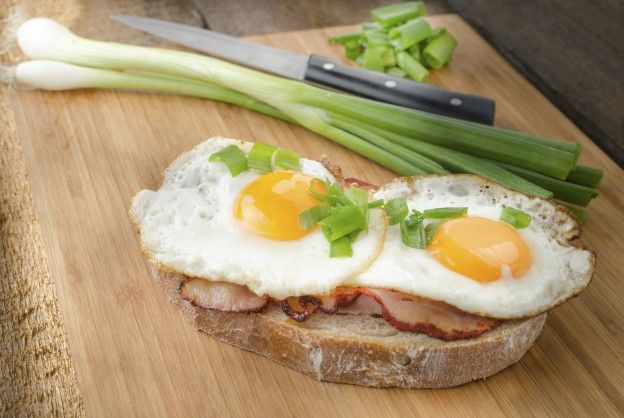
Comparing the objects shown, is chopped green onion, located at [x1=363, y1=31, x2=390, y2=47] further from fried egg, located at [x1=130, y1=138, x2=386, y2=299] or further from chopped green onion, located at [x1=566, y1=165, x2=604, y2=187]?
fried egg, located at [x1=130, y1=138, x2=386, y2=299]

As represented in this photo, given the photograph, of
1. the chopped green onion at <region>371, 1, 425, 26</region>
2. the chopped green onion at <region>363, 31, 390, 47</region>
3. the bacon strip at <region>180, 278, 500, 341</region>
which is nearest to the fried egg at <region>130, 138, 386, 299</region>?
the bacon strip at <region>180, 278, 500, 341</region>

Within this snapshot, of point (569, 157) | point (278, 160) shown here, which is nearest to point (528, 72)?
point (569, 157)

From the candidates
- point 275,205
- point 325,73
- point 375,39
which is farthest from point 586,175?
point 275,205

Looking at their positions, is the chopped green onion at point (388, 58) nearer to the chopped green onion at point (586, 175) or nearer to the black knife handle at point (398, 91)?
the black knife handle at point (398, 91)

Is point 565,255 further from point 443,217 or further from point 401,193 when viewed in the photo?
point 401,193

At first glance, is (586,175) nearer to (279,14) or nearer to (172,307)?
(172,307)

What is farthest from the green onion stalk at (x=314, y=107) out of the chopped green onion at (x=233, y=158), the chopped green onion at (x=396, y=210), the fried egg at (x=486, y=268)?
the chopped green onion at (x=233, y=158)
